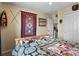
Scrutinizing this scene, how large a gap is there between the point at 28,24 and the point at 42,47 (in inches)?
15.7

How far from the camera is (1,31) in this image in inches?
59.6

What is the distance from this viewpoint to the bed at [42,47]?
1507 millimetres

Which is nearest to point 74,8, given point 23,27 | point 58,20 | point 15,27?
point 58,20

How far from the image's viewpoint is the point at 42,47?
61.5 inches

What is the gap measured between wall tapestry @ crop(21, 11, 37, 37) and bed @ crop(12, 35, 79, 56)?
8 centimetres

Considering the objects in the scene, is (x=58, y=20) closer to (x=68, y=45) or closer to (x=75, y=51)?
(x=68, y=45)

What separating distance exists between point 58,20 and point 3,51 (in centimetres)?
91

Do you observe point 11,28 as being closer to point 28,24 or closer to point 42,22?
point 28,24

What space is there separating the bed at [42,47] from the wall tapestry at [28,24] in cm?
8

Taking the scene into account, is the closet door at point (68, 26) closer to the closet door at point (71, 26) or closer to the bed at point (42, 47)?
the closet door at point (71, 26)

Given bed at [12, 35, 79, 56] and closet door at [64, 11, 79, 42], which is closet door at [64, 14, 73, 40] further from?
bed at [12, 35, 79, 56]

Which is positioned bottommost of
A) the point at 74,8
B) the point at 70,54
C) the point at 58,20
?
the point at 70,54

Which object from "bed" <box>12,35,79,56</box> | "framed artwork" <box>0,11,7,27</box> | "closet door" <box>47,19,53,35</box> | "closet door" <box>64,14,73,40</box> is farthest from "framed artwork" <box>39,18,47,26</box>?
"framed artwork" <box>0,11,7,27</box>

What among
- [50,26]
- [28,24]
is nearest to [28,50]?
[28,24]
